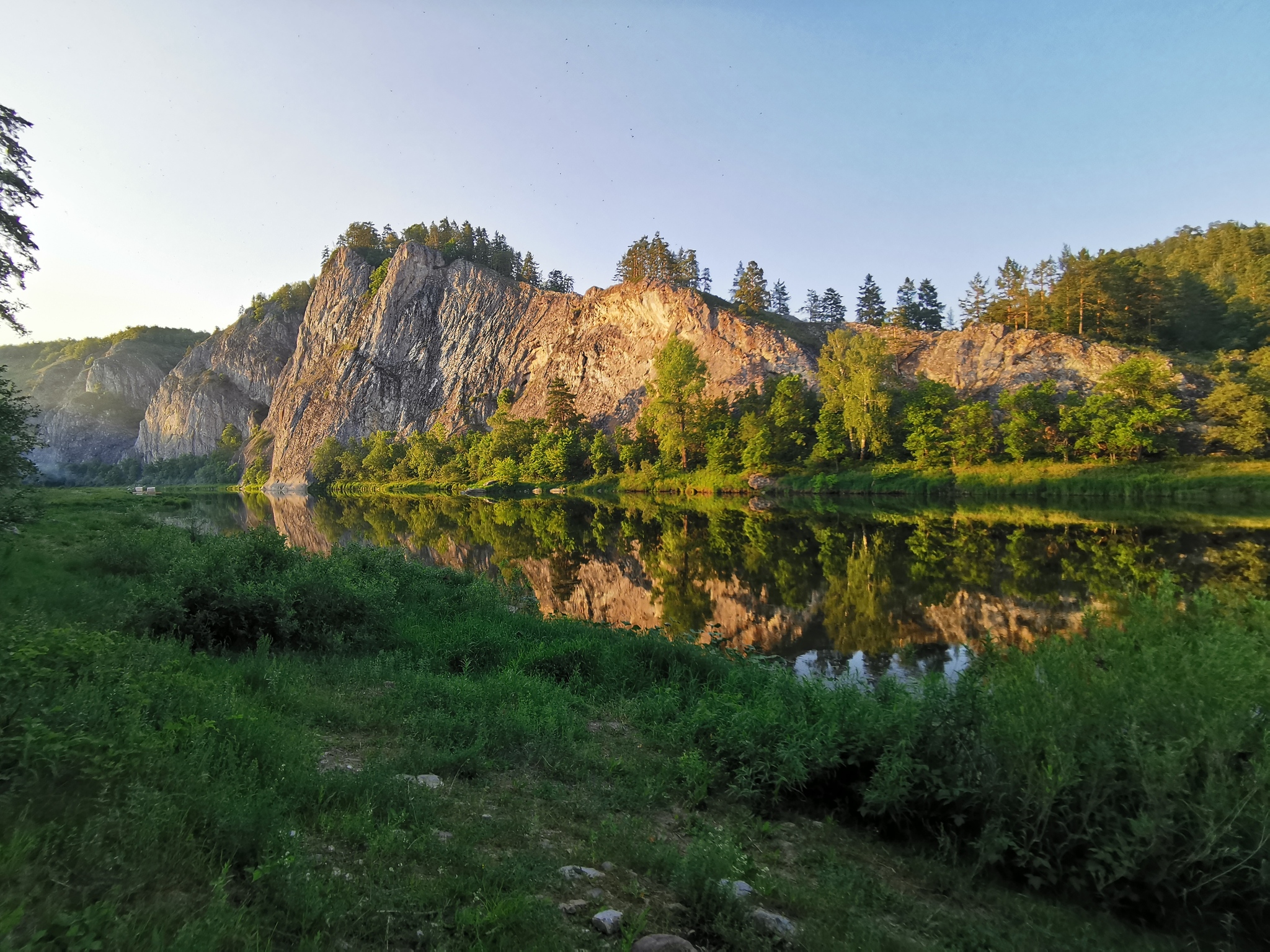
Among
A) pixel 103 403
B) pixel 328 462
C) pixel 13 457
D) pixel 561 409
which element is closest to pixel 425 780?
pixel 13 457

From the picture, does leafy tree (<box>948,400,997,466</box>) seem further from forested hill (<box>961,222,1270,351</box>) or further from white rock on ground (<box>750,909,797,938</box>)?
white rock on ground (<box>750,909,797,938</box>)

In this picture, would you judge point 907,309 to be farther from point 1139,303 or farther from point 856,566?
point 856,566

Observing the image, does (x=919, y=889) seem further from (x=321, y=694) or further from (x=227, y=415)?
(x=227, y=415)

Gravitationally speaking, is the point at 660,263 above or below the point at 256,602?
above

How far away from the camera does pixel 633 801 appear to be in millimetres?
5789

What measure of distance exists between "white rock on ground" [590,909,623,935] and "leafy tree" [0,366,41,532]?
15.7m

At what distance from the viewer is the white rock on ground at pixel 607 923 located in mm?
3682

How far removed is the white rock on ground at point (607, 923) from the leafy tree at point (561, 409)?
3553 inches

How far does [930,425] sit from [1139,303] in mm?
36640

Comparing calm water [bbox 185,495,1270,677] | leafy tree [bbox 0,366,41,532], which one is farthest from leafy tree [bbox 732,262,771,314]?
leafy tree [bbox 0,366,41,532]

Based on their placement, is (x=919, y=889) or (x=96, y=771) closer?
(x=96, y=771)

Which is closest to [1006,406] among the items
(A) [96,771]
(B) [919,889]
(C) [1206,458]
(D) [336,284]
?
(C) [1206,458]

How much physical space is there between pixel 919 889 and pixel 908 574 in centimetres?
1610

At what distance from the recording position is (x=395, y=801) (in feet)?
15.7
